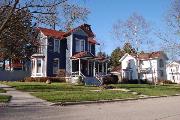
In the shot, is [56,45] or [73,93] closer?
[73,93]

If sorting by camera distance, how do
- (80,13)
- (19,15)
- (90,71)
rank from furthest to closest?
(90,71), (19,15), (80,13)

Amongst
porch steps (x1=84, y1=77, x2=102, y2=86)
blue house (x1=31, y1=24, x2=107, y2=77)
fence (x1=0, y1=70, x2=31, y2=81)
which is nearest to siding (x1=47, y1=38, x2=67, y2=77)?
blue house (x1=31, y1=24, x2=107, y2=77)

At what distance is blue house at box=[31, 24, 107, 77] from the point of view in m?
46.3

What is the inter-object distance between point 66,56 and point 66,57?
0.14m

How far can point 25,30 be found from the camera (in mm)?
21234

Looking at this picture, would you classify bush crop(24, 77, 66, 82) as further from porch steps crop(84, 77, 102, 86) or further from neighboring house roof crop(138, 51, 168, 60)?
neighboring house roof crop(138, 51, 168, 60)

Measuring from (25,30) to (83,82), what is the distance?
73.0ft

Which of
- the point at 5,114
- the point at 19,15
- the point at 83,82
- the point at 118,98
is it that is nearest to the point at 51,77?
the point at 83,82

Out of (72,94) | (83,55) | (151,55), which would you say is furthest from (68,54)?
(151,55)

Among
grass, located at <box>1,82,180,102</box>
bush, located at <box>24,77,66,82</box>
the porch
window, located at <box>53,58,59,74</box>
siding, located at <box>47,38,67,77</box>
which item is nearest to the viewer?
grass, located at <box>1,82,180,102</box>

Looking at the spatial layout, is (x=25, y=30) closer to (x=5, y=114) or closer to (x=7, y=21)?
(x=7, y=21)

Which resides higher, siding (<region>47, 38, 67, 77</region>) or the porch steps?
siding (<region>47, 38, 67, 77</region>)

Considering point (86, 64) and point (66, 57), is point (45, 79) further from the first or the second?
point (86, 64)

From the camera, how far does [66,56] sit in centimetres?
4831
